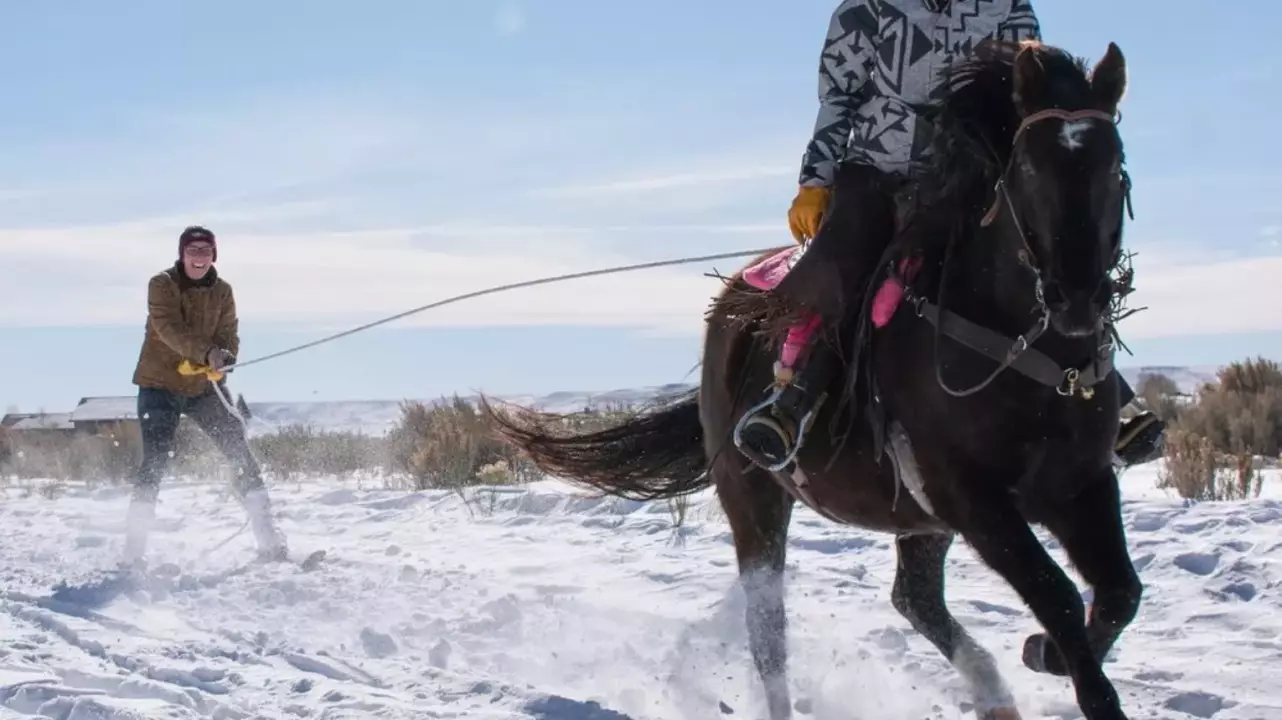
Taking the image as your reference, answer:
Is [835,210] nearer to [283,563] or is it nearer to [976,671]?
[976,671]

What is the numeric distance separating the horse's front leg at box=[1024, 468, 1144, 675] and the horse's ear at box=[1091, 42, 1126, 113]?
1069 mm

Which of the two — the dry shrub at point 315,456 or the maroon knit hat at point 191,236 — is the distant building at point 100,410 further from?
the maroon knit hat at point 191,236

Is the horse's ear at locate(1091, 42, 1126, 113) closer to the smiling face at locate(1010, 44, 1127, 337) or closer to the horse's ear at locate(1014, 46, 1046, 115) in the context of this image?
the smiling face at locate(1010, 44, 1127, 337)

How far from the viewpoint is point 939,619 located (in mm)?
4977

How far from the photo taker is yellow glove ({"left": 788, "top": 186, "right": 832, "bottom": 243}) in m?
4.65

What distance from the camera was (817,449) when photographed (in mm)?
4672

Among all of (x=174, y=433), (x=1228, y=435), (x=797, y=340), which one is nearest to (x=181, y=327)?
(x=174, y=433)

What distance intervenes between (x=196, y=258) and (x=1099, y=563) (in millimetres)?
6643

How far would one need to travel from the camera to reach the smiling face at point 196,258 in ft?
28.1

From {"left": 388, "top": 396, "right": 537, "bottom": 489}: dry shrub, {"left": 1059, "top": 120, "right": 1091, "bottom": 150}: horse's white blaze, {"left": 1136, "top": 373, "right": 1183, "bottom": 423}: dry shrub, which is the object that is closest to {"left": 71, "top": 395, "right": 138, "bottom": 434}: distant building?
{"left": 388, "top": 396, "right": 537, "bottom": 489}: dry shrub

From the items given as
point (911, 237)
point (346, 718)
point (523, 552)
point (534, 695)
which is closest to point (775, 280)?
point (911, 237)

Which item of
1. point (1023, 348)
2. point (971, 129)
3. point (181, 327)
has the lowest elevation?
point (1023, 348)

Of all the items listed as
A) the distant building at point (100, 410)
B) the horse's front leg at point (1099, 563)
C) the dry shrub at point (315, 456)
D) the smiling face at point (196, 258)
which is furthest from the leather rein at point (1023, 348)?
the distant building at point (100, 410)

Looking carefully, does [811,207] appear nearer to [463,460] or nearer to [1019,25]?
[1019,25]
